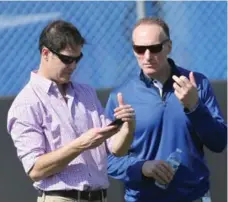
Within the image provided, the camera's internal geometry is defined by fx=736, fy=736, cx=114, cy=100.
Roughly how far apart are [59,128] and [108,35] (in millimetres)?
2098

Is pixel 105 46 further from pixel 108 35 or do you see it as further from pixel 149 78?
pixel 149 78

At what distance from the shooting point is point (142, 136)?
12.3 ft

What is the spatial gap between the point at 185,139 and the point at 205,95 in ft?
0.84

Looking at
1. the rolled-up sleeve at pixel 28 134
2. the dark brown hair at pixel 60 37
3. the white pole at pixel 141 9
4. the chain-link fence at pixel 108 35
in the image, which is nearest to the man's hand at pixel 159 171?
the rolled-up sleeve at pixel 28 134

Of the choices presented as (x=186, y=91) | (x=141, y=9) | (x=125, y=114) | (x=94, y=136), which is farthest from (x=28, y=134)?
(x=141, y=9)

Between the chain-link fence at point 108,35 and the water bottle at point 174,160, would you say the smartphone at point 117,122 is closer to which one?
the water bottle at point 174,160

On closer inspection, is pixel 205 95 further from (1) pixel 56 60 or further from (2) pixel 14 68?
(2) pixel 14 68

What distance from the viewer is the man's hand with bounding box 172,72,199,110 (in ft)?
11.6

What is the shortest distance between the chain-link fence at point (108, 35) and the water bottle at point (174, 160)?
1.70 m

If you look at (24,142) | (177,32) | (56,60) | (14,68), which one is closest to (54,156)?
(24,142)

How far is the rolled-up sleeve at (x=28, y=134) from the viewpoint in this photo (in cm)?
338

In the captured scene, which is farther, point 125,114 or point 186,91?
point 186,91

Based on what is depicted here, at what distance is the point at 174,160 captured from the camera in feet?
12.1

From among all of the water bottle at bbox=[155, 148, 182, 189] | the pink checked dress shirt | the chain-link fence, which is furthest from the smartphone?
the chain-link fence
